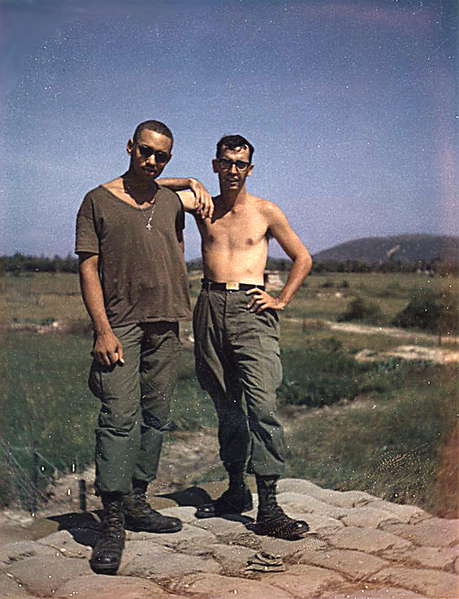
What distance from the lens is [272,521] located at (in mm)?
3938

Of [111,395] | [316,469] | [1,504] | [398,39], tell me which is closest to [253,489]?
[316,469]

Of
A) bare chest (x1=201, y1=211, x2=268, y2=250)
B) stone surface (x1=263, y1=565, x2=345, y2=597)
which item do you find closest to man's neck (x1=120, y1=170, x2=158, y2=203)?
bare chest (x1=201, y1=211, x2=268, y2=250)

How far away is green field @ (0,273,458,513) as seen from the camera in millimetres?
3914

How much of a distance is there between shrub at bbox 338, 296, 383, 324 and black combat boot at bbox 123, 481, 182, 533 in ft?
3.35

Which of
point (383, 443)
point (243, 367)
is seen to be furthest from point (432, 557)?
point (243, 367)

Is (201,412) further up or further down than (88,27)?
further down

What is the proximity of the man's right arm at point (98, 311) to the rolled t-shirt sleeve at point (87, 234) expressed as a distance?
1.0 inches

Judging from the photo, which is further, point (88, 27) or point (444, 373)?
point (444, 373)

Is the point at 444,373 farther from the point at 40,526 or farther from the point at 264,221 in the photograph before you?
the point at 40,526

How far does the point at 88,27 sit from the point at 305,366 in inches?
58.7

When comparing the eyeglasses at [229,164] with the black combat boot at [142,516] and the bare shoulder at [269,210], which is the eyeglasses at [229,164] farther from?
the black combat boot at [142,516]

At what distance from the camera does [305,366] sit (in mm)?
4176

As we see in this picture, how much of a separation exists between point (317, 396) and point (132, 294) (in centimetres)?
97

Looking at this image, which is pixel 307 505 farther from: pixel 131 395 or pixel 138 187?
Answer: pixel 138 187
